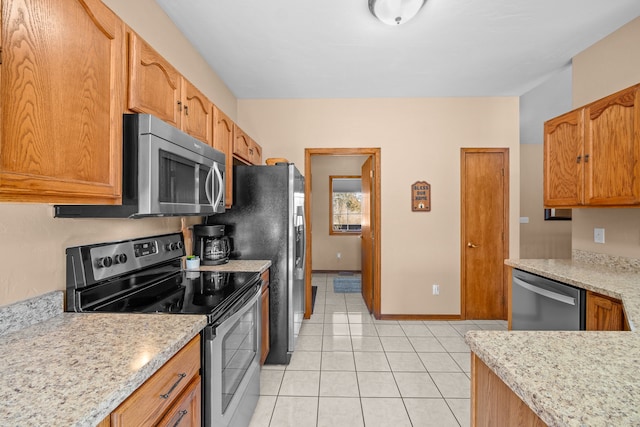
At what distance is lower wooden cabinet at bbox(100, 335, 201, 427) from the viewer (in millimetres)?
799

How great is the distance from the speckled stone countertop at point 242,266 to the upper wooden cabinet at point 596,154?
238cm

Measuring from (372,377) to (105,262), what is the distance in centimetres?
199

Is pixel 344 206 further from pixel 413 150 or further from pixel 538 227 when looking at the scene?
pixel 538 227

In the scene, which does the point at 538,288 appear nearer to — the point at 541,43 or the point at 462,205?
the point at 462,205

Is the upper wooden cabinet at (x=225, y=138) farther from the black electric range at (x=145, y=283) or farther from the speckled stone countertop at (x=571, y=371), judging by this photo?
the speckled stone countertop at (x=571, y=371)

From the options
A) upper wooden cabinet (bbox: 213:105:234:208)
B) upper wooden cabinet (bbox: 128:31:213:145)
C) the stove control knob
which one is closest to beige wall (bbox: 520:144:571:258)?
upper wooden cabinet (bbox: 213:105:234:208)

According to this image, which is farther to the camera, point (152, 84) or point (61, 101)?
point (152, 84)

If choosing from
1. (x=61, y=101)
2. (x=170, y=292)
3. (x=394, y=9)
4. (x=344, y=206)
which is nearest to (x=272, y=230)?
(x=170, y=292)

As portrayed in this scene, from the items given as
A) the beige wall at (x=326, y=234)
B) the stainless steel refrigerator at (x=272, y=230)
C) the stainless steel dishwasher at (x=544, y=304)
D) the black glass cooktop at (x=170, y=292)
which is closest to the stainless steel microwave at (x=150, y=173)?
the black glass cooktop at (x=170, y=292)

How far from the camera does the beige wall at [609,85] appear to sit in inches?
84.0

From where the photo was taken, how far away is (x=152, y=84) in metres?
1.37

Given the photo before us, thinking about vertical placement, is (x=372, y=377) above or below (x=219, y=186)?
below

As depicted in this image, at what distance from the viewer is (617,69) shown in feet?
7.45

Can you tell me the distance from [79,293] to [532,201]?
6.29m
